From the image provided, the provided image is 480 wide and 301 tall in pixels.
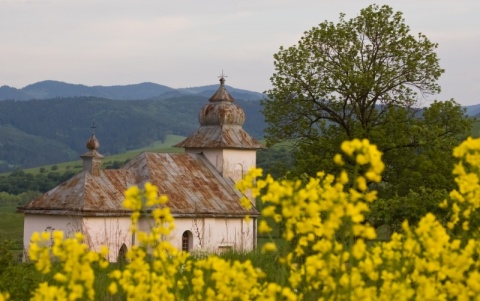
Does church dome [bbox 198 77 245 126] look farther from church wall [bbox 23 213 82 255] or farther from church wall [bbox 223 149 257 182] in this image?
church wall [bbox 23 213 82 255]

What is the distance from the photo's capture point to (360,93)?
4488cm

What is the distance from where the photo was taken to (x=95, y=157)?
4703 centimetres

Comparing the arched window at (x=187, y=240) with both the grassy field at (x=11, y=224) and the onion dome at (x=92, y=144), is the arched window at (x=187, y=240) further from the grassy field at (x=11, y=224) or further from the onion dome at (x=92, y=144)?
the grassy field at (x=11, y=224)

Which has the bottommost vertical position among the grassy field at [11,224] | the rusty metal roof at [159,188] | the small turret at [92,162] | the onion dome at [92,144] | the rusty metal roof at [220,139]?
the grassy field at [11,224]

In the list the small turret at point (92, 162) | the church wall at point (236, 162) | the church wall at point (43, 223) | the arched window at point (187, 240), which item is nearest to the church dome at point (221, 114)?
the church wall at point (236, 162)

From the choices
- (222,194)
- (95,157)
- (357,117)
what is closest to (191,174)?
(222,194)

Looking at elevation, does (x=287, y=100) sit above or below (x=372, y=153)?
above

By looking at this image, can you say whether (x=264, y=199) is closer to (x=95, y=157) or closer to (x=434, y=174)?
(x=434, y=174)

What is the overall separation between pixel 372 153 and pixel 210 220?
140ft

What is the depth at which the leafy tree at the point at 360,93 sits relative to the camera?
44.3 metres

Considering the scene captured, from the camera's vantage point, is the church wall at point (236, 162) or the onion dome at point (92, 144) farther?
the church wall at point (236, 162)

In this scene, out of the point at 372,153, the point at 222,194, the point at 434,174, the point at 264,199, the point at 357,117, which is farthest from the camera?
the point at 222,194

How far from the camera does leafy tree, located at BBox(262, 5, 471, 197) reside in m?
44.3

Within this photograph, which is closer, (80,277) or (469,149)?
(80,277)
